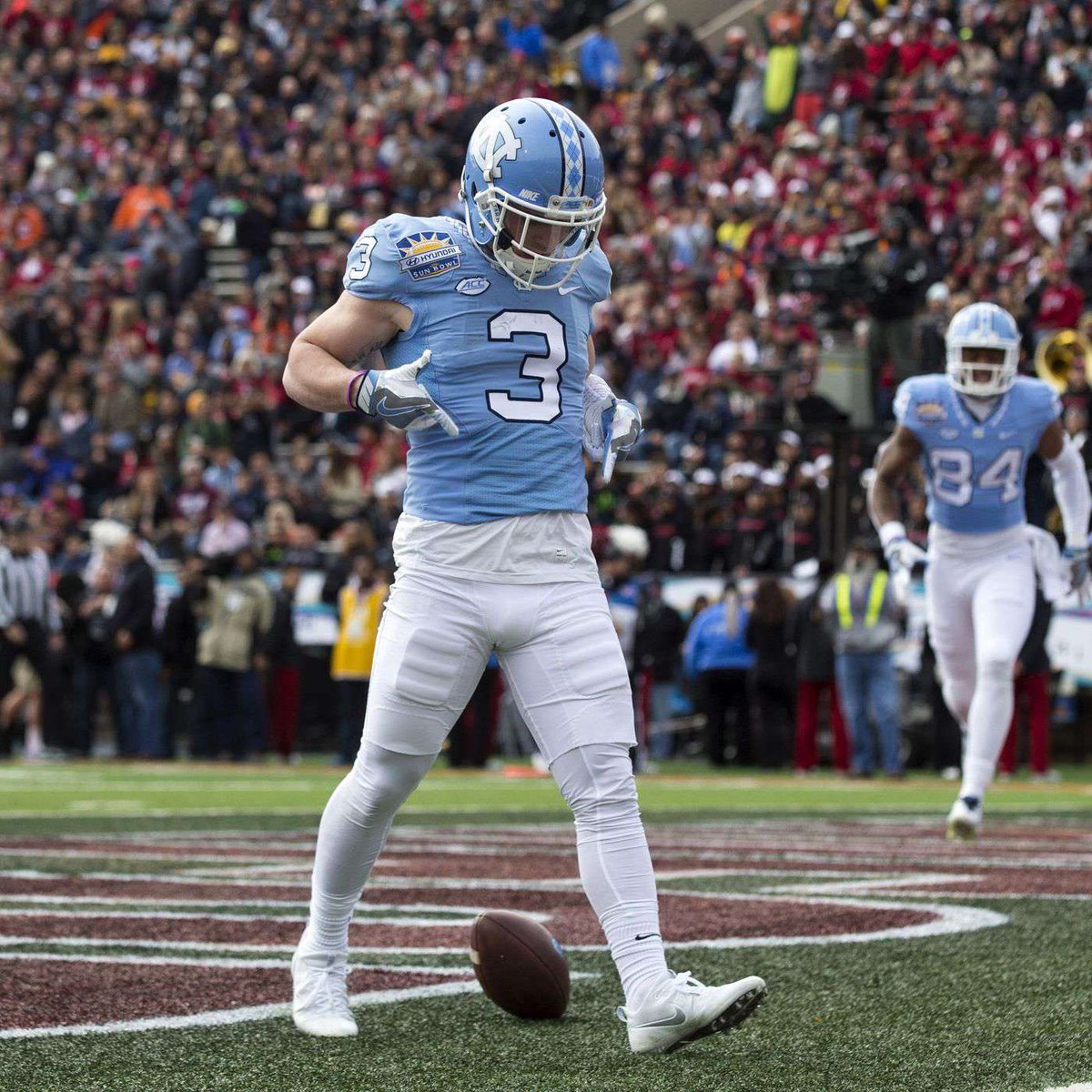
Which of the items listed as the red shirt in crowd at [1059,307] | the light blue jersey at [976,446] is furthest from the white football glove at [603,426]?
the red shirt in crowd at [1059,307]

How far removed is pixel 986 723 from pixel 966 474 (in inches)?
37.9

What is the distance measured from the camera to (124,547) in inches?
659

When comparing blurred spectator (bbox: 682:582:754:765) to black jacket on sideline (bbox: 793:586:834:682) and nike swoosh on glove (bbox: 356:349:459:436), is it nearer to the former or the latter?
black jacket on sideline (bbox: 793:586:834:682)

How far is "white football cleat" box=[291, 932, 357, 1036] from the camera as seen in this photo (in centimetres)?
403

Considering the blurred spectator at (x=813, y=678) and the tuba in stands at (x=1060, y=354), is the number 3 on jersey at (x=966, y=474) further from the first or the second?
the tuba in stands at (x=1060, y=354)

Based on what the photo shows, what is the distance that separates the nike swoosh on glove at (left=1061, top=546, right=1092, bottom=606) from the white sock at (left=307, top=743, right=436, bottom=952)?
5057 mm

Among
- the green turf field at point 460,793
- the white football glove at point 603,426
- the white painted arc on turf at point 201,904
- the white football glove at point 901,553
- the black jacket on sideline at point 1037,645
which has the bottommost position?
the green turf field at point 460,793

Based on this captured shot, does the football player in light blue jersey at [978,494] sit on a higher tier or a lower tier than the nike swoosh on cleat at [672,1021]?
higher

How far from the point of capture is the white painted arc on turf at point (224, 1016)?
3944 mm

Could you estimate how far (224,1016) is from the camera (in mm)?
4168

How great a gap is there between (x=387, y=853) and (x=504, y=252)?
162 inches

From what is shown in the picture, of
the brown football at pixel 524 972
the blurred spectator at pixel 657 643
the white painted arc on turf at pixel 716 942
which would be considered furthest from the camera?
the blurred spectator at pixel 657 643

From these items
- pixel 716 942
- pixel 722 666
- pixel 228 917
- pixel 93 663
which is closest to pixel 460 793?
pixel 722 666

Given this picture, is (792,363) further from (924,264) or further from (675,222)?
(675,222)
